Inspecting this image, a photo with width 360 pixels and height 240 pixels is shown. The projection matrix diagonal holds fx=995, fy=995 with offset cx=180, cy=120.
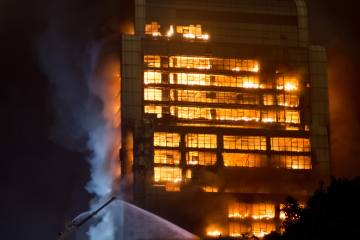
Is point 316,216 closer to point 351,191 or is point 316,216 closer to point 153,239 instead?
point 351,191

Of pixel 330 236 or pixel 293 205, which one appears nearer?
pixel 330 236

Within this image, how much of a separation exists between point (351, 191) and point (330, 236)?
358 inches

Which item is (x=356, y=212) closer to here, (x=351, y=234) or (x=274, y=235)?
(x=351, y=234)

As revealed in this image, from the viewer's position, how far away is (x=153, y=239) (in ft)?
509

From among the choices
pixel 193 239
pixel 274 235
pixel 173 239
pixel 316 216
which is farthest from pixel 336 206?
pixel 173 239

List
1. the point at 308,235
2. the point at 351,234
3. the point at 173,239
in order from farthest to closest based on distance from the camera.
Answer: the point at 173,239, the point at 308,235, the point at 351,234

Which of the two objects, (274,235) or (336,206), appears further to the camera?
(274,235)

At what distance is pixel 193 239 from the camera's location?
113 meters

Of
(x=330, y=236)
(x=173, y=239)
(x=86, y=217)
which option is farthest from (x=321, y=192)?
(x=173, y=239)

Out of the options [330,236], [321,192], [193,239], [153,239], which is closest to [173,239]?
[153,239]

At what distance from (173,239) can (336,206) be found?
61.3 metres

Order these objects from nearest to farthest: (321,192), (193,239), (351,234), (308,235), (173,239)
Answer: (351,234), (308,235), (321,192), (193,239), (173,239)

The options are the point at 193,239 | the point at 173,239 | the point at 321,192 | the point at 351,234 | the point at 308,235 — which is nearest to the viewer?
the point at 351,234

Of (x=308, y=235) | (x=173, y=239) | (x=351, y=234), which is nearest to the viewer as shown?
(x=351, y=234)
